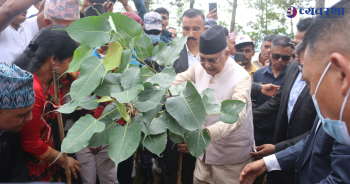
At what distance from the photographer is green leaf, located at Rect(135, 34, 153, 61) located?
121 centimetres

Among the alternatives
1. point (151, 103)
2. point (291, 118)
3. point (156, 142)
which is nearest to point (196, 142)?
point (156, 142)

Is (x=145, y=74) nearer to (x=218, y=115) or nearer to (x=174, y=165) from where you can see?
(x=218, y=115)

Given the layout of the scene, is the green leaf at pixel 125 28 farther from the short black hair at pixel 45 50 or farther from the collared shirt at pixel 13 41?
the collared shirt at pixel 13 41

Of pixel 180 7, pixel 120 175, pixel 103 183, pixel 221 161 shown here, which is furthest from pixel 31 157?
pixel 180 7

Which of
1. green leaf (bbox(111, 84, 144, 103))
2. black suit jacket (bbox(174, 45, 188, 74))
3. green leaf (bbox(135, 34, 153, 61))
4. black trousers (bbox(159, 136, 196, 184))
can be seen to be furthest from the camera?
black suit jacket (bbox(174, 45, 188, 74))

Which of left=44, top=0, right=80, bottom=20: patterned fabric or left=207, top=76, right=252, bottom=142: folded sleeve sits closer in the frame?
left=207, top=76, right=252, bottom=142: folded sleeve

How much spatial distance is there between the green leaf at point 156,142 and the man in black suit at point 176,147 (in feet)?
6.03

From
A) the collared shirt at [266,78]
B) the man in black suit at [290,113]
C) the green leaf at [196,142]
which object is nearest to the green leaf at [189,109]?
the green leaf at [196,142]

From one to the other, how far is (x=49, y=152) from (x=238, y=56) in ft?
10.9

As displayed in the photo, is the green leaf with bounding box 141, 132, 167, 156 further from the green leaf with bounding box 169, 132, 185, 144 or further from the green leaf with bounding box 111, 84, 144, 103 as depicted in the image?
the green leaf with bounding box 111, 84, 144, 103

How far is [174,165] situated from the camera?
10.6 feet

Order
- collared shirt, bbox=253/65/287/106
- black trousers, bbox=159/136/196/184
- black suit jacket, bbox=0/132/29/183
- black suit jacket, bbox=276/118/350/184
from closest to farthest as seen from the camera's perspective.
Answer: black suit jacket, bbox=276/118/350/184 < black suit jacket, bbox=0/132/29/183 < black trousers, bbox=159/136/196/184 < collared shirt, bbox=253/65/287/106

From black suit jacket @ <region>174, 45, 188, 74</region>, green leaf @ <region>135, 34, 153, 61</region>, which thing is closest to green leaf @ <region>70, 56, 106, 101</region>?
green leaf @ <region>135, 34, 153, 61</region>

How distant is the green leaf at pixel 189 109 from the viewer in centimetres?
108
